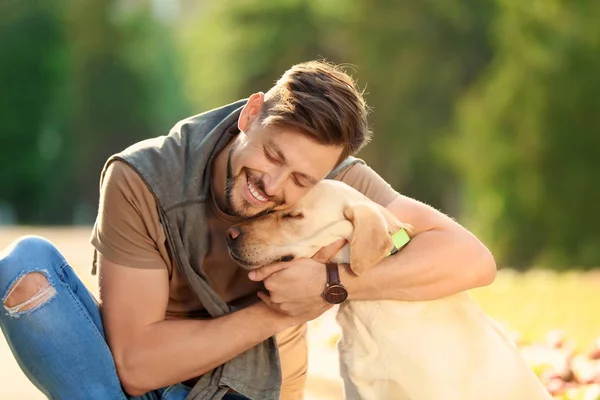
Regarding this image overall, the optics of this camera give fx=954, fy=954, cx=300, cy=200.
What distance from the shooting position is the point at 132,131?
120 feet

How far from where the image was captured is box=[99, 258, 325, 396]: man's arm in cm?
343

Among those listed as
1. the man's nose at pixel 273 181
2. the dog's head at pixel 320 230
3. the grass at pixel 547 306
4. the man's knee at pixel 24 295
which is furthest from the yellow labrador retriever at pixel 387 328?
the grass at pixel 547 306

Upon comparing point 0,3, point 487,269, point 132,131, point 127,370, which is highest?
point 487,269

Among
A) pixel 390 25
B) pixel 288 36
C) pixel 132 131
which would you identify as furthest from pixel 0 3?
pixel 390 25

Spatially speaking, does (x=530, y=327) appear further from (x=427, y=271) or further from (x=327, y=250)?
(x=327, y=250)

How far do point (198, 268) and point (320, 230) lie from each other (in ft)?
1.59

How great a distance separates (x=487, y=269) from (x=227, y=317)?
3.36ft

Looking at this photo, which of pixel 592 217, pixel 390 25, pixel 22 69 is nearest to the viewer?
pixel 592 217

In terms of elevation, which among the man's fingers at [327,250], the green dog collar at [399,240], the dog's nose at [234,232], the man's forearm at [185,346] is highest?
the dog's nose at [234,232]

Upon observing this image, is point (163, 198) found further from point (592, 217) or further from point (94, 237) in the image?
point (592, 217)

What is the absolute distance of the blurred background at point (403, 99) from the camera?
14.6 meters

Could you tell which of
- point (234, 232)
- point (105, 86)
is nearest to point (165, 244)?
point (234, 232)

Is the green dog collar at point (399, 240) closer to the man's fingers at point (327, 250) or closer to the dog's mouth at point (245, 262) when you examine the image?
the man's fingers at point (327, 250)

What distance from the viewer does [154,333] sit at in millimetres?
3459
